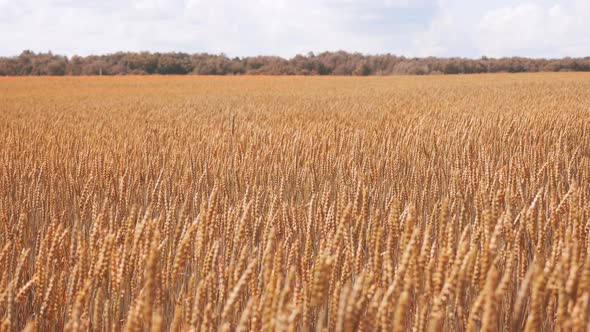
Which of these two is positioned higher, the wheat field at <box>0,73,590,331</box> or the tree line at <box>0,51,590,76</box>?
the tree line at <box>0,51,590,76</box>

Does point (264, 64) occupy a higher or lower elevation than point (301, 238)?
higher

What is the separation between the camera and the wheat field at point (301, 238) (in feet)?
3.12

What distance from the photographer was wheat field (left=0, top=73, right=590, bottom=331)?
3.12ft

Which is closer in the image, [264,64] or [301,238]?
[301,238]

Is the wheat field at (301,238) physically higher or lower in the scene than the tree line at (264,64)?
lower

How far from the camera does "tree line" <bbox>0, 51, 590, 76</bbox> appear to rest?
1496 inches

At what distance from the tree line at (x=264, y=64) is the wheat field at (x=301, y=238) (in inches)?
1350

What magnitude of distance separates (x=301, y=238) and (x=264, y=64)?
141 feet

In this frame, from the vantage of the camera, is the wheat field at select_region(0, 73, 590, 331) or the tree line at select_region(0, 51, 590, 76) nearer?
the wheat field at select_region(0, 73, 590, 331)

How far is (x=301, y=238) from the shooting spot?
2.10m

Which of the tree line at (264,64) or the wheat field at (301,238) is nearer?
the wheat field at (301,238)

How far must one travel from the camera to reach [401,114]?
6.48 metres

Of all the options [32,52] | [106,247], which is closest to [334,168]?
[106,247]

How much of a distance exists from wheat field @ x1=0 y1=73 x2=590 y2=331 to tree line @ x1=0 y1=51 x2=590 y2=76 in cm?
3430
